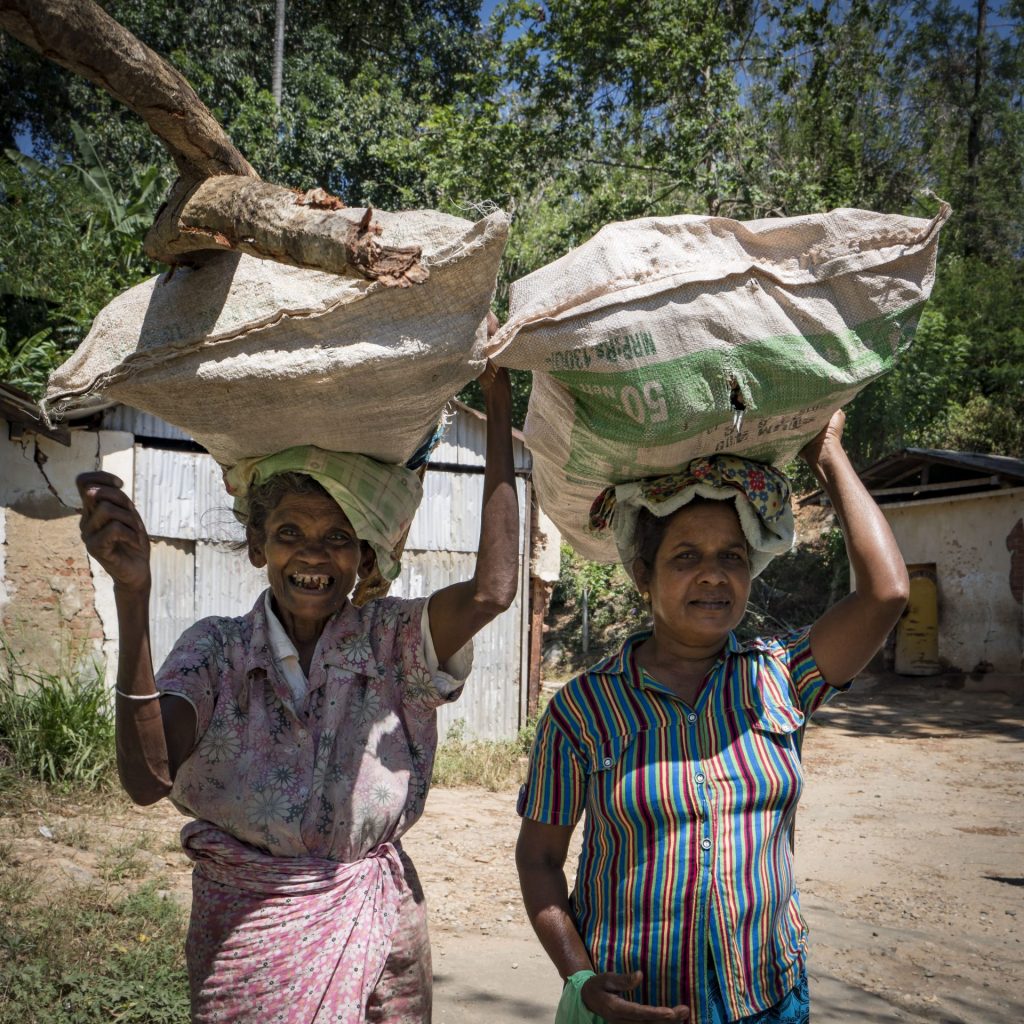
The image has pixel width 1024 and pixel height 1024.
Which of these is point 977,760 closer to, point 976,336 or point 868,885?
point 868,885

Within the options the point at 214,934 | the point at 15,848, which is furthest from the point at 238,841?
the point at 15,848

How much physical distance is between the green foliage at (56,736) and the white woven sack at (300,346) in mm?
5520

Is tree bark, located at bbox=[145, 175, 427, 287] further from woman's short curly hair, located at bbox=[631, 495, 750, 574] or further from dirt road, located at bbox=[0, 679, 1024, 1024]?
dirt road, located at bbox=[0, 679, 1024, 1024]

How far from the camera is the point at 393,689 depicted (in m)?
1.99

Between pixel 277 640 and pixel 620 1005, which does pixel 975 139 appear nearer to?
pixel 277 640

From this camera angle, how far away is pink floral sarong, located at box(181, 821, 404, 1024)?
6.01 ft

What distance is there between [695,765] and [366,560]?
0.76m

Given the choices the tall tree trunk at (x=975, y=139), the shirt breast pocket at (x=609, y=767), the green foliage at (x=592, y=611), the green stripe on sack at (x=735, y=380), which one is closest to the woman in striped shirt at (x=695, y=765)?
the shirt breast pocket at (x=609, y=767)

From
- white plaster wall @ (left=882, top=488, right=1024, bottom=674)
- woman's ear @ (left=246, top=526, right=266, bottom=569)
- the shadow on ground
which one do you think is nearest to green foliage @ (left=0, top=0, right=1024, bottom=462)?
white plaster wall @ (left=882, top=488, right=1024, bottom=674)

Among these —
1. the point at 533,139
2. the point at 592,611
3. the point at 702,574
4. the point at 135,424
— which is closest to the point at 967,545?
the point at 592,611

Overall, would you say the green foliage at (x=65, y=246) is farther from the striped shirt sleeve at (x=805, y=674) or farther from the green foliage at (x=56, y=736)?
the striped shirt sleeve at (x=805, y=674)

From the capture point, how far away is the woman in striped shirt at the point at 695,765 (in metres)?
1.81

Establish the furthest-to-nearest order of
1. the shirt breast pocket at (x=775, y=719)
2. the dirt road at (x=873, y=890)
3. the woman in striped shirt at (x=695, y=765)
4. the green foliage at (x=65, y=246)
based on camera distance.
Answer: the green foliage at (x=65, y=246) → the dirt road at (x=873, y=890) → the shirt breast pocket at (x=775, y=719) → the woman in striped shirt at (x=695, y=765)

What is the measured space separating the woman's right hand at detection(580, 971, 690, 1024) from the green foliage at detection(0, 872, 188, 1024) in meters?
2.43
